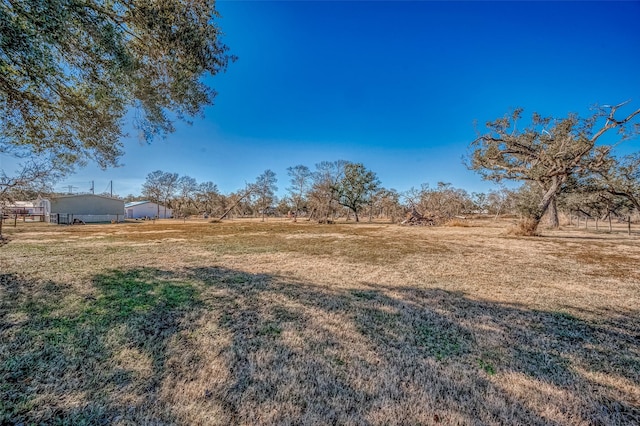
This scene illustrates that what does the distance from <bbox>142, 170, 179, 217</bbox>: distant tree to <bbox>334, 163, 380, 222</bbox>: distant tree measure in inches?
1143

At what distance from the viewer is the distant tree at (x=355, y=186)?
34531mm

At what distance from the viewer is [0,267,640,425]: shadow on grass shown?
1.71 metres

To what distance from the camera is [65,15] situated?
2.86m

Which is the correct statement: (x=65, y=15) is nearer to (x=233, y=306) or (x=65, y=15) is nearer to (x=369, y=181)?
(x=233, y=306)

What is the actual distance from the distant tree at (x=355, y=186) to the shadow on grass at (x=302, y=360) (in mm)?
31189

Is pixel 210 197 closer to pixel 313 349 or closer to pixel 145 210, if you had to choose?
pixel 145 210

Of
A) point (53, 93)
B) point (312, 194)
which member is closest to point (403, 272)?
point (53, 93)

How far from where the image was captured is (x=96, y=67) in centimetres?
381

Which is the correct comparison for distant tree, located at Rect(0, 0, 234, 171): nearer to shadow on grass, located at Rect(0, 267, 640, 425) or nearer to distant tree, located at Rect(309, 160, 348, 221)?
shadow on grass, located at Rect(0, 267, 640, 425)

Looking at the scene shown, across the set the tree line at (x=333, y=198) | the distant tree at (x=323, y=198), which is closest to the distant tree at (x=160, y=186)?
the tree line at (x=333, y=198)

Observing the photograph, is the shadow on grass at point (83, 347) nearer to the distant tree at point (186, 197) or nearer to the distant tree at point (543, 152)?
the distant tree at point (543, 152)

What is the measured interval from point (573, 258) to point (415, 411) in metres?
8.50

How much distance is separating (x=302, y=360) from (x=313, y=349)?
194 mm

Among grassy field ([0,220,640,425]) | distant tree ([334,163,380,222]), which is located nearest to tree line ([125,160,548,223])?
distant tree ([334,163,380,222])
